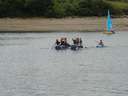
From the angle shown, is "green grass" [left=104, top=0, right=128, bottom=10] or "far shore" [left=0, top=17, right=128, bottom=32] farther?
"green grass" [left=104, top=0, right=128, bottom=10]

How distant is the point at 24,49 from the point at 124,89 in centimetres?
3699

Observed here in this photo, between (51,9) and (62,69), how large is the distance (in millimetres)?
69238

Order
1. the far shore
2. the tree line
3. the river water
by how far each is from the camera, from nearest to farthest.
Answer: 1. the river water
2. the far shore
3. the tree line

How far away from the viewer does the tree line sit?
121 meters

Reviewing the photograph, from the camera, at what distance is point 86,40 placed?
93.6 metres

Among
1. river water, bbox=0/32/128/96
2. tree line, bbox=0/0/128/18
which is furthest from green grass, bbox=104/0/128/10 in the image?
river water, bbox=0/32/128/96

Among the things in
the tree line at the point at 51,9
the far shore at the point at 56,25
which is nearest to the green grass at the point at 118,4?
the tree line at the point at 51,9

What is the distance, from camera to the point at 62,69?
56250 millimetres

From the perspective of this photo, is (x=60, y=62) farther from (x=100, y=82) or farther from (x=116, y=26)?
(x=116, y=26)

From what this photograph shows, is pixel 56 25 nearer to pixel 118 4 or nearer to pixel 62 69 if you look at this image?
pixel 118 4

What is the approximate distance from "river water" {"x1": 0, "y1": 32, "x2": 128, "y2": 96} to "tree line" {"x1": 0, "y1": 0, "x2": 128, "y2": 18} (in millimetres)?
29233

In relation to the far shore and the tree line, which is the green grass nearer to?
the tree line

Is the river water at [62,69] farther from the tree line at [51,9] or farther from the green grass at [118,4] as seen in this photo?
the green grass at [118,4]

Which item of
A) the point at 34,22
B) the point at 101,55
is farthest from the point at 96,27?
the point at 101,55
